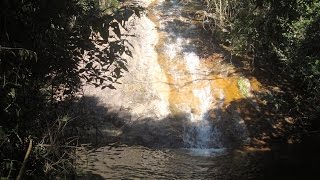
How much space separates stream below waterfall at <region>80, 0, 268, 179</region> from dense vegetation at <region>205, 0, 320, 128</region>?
5.98 feet

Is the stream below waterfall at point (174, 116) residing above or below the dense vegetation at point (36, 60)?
below

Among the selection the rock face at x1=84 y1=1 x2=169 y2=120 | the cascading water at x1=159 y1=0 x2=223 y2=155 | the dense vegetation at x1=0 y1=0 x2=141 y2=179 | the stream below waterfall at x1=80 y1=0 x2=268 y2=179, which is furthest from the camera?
the rock face at x1=84 y1=1 x2=169 y2=120

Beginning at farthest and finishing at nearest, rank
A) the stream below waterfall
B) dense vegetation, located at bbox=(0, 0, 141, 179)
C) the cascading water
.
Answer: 1. the cascading water
2. the stream below waterfall
3. dense vegetation, located at bbox=(0, 0, 141, 179)

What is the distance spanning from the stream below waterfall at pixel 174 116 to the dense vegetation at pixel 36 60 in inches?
238

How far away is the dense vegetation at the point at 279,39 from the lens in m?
18.0

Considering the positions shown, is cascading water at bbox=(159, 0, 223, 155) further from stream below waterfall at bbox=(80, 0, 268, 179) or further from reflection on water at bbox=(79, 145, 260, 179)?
reflection on water at bbox=(79, 145, 260, 179)

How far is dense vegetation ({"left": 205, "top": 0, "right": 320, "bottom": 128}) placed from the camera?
59.1 feet

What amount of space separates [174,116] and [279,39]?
22.8 ft

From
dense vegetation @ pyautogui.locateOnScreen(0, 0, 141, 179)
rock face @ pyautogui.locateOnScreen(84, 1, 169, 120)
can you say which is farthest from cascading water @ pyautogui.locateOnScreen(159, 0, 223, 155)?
dense vegetation @ pyautogui.locateOnScreen(0, 0, 141, 179)

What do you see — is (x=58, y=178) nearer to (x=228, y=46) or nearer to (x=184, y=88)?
(x=184, y=88)

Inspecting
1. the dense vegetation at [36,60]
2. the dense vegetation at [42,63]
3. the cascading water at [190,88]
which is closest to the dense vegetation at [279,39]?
the cascading water at [190,88]

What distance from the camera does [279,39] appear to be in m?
20.6

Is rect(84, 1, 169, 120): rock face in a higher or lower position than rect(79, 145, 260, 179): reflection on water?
higher

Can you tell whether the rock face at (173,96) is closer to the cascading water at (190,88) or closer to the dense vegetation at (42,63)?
the cascading water at (190,88)
